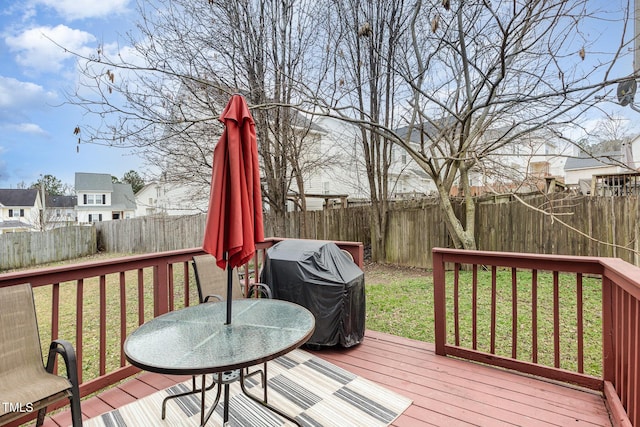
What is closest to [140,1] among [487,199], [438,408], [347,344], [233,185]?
[233,185]

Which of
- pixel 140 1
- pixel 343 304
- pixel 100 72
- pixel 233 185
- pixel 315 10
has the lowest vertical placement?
pixel 343 304

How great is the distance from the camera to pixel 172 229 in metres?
12.2

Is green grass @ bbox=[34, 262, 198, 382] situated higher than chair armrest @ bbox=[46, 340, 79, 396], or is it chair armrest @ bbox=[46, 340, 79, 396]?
chair armrest @ bbox=[46, 340, 79, 396]

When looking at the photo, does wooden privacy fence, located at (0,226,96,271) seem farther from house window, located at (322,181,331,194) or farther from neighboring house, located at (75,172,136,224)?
neighboring house, located at (75,172,136,224)

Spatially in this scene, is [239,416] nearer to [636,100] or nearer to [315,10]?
[636,100]

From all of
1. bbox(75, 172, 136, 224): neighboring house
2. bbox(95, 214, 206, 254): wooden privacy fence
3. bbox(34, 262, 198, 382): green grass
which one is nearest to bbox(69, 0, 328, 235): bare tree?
bbox(34, 262, 198, 382): green grass

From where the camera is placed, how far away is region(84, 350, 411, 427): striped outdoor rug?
223cm

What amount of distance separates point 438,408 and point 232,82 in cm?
686

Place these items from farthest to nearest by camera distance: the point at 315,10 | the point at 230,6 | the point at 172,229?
the point at 172,229 < the point at 315,10 < the point at 230,6

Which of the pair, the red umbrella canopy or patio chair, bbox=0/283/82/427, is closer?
patio chair, bbox=0/283/82/427

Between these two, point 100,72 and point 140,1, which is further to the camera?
point 140,1

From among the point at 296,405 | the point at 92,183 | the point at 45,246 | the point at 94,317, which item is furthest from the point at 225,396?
the point at 92,183

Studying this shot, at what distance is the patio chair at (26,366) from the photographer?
1.70m

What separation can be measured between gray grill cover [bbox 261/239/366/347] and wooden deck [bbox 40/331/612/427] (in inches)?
9.1
